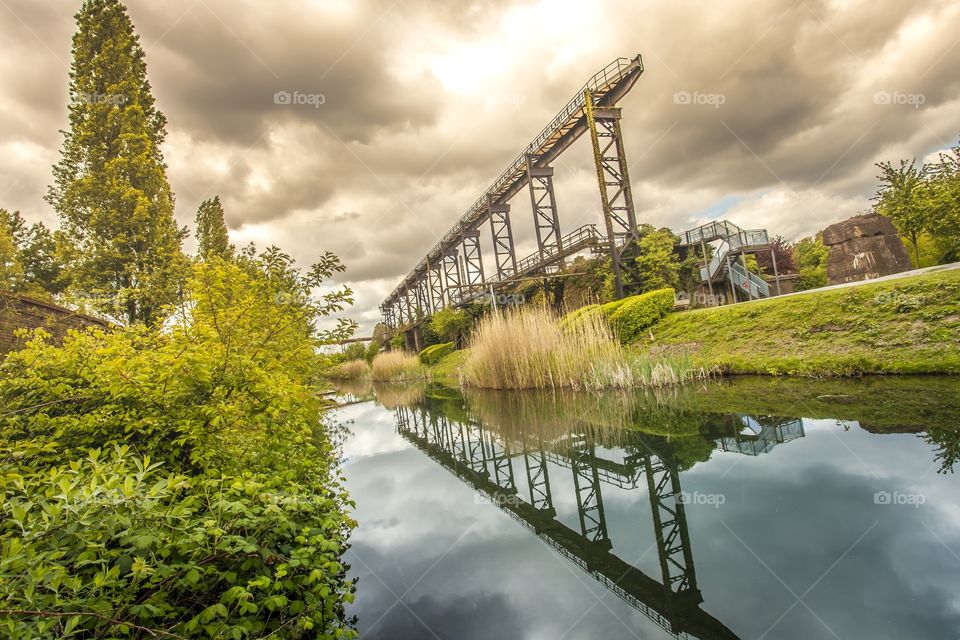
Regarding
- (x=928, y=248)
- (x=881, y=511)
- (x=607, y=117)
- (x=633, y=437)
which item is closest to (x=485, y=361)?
(x=633, y=437)

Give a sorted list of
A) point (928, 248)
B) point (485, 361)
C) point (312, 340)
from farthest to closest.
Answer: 1. point (928, 248)
2. point (485, 361)
3. point (312, 340)

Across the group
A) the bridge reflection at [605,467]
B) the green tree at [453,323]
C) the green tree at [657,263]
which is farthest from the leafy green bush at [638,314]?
the green tree at [453,323]

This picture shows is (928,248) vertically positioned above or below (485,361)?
above

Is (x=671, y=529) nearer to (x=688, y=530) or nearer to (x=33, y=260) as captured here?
(x=688, y=530)

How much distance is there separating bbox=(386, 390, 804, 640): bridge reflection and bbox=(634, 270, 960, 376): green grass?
3.17 m

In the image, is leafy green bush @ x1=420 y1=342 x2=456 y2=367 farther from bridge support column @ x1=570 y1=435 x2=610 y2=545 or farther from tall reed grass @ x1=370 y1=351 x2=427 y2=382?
bridge support column @ x1=570 y1=435 x2=610 y2=545

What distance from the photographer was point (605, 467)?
3914mm

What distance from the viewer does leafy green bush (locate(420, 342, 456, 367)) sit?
82.1 ft

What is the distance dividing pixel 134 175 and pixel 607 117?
665 inches

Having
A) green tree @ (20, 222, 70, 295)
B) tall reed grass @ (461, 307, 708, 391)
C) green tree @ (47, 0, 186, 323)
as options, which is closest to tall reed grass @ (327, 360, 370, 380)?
green tree @ (20, 222, 70, 295)

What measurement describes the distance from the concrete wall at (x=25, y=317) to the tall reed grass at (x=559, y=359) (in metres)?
7.44

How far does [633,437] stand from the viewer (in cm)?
468

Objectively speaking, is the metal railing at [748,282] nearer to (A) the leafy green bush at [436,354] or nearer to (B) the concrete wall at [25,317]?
(A) the leafy green bush at [436,354]

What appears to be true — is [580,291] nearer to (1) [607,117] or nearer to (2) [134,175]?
(1) [607,117]
